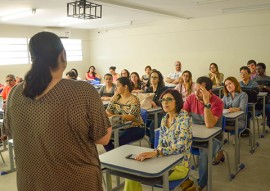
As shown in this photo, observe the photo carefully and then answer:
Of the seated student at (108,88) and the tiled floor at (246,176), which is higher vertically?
the seated student at (108,88)

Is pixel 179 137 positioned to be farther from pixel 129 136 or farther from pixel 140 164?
pixel 129 136

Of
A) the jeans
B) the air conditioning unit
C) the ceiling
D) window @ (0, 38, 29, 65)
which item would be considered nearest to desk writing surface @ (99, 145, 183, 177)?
the jeans

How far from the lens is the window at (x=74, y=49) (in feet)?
34.6

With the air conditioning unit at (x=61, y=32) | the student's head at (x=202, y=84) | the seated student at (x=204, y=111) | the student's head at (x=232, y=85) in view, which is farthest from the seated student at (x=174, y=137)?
the air conditioning unit at (x=61, y=32)

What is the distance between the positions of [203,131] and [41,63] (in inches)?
77.4

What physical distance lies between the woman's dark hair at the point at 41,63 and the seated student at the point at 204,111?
6.63 feet

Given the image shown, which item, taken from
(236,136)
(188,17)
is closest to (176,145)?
(236,136)

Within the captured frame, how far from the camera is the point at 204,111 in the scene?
9.57 ft

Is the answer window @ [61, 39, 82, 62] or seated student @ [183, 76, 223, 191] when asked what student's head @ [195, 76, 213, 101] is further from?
window @ [61, 39, 82, 62]

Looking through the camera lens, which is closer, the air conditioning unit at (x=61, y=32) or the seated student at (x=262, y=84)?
the seated student at (x=262, y=84)

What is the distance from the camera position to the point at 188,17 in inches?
326

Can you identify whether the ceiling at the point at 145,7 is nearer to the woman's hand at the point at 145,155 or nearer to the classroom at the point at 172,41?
the classroom at the point at 172,41

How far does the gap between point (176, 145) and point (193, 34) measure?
6842 mm

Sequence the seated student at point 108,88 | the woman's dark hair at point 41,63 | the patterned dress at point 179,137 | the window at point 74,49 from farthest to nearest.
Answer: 1. the window at point 74,49
2. the seated student at point 108,88
3. the patterned dress at point 179,137
4. the woman's dark hair at point 41,63
